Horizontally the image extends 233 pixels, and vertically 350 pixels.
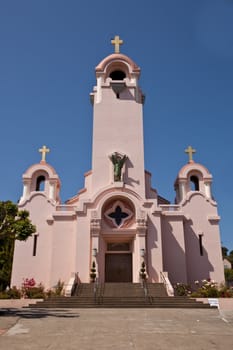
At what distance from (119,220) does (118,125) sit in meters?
8.57

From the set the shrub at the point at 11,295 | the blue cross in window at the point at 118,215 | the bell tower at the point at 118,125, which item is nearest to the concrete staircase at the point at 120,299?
the shrub at the point at 11,295

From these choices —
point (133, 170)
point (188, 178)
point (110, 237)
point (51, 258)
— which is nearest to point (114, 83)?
point (133, 170)

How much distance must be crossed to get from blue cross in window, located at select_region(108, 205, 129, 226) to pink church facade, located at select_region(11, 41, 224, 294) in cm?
8

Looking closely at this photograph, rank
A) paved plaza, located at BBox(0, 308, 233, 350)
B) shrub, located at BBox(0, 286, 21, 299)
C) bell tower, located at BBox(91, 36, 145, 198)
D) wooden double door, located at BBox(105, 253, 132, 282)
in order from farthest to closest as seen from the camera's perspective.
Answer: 1. bell tower, located at BBox(91, 36, 145, 198)
2. wooden double door, located at BBox(105, 253, 132, 282)
3. shrub, located at BBox(0, 286, 21, 299)
4. paved plaza, located at BBox(0, 308, 233, 350)

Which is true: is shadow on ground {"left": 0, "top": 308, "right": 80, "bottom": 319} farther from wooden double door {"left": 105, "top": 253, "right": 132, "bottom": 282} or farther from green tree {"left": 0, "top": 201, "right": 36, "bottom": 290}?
wooden double door {"left": 105, "top": 253, "right": 132, "bottom": 282}

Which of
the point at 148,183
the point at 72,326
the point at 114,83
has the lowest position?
the point at 72,326

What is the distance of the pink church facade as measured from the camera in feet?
79.0

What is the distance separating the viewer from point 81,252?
77.5 ft

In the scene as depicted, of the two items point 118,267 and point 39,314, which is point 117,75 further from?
point 39,314

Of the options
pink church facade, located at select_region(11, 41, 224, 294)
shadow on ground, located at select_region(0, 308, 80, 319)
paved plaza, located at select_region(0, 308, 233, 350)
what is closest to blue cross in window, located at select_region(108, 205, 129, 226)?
pink church facade, located at select_region(11, 41, 224, 294)

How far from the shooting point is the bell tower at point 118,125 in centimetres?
2655

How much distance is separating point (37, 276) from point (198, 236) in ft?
43.4

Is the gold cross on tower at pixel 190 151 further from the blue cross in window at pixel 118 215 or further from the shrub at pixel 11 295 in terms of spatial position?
the shrub at pixel 11 295

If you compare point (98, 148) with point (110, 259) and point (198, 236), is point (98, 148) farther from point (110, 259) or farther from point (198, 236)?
point (198, 236)
